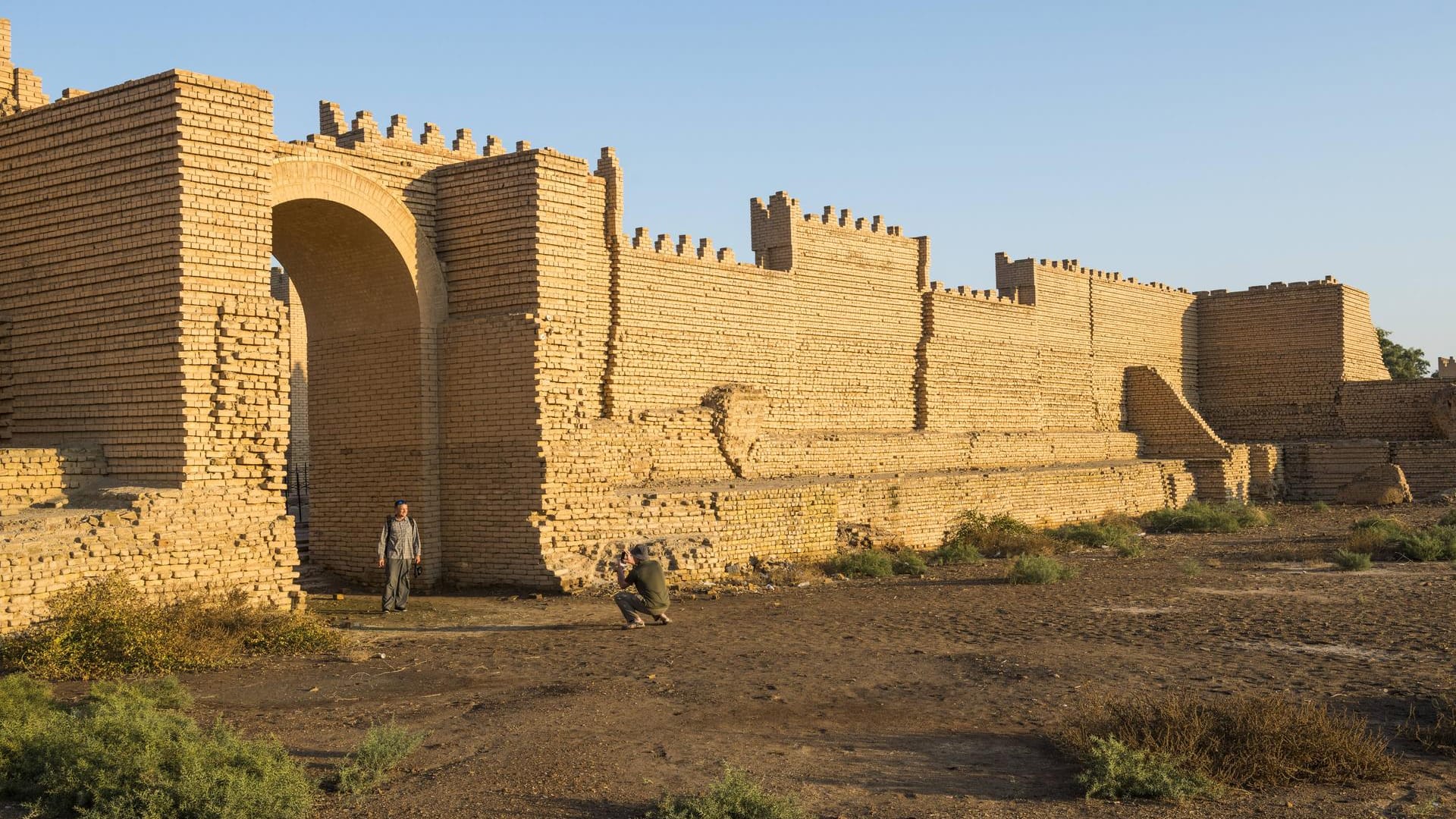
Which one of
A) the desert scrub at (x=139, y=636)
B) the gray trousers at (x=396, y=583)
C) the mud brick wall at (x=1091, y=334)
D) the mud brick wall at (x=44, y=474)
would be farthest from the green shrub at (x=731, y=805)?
the mud brick wall at (x=1091, y=334)

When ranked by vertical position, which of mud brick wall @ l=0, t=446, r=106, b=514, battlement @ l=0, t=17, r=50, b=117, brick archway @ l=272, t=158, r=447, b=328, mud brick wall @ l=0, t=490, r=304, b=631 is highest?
battlement @ l=0, t=17, r=50, b=117

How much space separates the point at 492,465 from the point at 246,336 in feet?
11.4

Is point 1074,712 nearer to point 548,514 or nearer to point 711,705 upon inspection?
point 711,705

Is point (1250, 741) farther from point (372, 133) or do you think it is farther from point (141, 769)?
point (372, 133)

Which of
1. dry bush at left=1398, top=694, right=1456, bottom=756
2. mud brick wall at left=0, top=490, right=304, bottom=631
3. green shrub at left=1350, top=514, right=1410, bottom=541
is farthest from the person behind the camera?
green shrub at left=1350, top=514, right=1410, bottom=541

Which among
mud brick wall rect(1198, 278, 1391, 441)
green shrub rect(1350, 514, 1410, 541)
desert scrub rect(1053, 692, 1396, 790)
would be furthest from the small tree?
desert scrub rect(1053, 692, 1396, 790)

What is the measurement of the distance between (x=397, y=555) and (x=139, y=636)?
12.1 ft

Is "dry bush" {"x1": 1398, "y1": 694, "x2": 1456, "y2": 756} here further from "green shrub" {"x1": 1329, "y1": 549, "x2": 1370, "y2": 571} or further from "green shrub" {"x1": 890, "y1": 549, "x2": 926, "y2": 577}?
"green shrub" {"x1": 890, "y1": 549, "x2": 926, "y2": 577}

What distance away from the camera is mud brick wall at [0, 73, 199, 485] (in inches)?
412

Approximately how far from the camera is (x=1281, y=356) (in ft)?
107

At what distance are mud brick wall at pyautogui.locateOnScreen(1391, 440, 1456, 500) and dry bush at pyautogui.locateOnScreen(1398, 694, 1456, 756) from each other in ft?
75.6

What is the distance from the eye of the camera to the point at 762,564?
15539mm

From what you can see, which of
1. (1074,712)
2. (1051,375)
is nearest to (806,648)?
(1074,712)

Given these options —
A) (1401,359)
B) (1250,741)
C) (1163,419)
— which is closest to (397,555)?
(1250,741)
